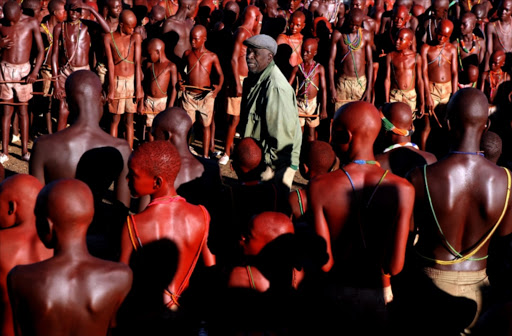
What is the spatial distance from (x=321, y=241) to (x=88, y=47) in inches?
288

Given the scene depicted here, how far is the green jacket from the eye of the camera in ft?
18.7

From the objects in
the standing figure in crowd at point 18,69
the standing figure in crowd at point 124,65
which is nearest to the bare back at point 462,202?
the standing figure in crowd at point 124,65

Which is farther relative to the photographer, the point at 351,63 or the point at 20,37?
the point at 351,63

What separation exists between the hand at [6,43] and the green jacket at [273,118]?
509cm

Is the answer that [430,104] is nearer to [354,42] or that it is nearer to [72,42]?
[354,42]

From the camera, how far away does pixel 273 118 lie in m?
5.71

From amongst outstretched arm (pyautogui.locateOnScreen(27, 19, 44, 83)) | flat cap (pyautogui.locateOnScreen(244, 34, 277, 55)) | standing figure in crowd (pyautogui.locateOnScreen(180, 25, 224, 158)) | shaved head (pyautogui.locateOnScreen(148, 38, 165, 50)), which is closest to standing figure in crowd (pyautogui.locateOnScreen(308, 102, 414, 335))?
flat cap (pyautogui.locateOnScreen(244, 34, 277, 55))

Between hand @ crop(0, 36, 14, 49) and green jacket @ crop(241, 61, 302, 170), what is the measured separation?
5.09m

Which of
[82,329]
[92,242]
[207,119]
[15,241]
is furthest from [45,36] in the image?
[82,329]

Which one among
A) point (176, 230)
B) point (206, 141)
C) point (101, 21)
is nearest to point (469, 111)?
point (176, 230)

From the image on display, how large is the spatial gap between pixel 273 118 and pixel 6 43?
18.2 feet

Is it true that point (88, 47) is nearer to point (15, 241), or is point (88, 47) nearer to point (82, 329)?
point (15, 241)

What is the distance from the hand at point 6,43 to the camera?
922 centimetres

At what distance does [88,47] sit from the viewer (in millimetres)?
9898
